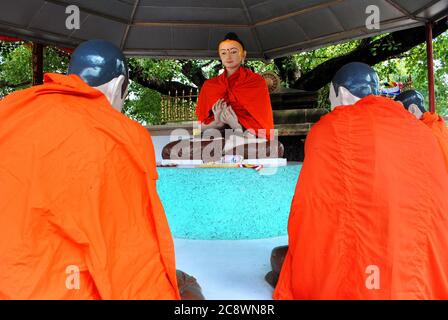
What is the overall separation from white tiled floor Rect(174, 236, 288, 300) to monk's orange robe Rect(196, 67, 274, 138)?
1.30 metres

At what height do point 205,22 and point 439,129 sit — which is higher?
point 205,22

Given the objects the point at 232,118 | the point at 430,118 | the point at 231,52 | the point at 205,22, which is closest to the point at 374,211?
the point at 430,118

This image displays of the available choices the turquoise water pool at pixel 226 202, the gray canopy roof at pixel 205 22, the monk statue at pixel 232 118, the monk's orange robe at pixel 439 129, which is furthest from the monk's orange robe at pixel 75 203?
the gray canopy roof at pixel 205 22

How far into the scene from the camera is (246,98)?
434cm

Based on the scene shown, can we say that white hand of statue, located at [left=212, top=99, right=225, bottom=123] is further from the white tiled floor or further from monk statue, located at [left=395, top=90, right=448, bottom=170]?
monk statue, located at [left=395, top=90, right=448, bottom=170]

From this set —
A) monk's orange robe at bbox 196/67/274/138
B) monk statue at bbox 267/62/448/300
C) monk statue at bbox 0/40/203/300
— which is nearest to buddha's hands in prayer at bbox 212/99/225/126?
monk's orange robe at bbox 196/67/274/138

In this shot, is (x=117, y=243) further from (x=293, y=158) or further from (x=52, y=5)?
(x=293, y=158)

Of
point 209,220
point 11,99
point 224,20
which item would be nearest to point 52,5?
point 224,20

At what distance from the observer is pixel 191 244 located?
3604mm

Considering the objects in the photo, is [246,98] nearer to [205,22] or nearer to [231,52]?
[231,52]

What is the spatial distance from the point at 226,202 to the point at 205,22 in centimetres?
271

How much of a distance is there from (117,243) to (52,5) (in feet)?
12.3

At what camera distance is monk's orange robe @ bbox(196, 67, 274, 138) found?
430 centimetres

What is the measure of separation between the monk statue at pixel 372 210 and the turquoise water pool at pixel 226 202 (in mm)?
1726
